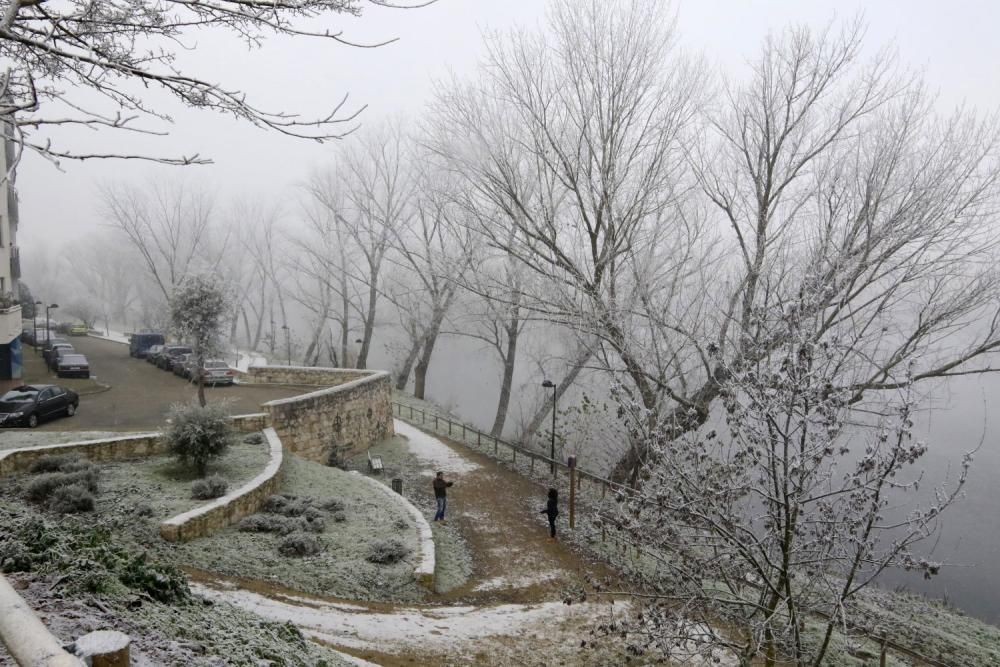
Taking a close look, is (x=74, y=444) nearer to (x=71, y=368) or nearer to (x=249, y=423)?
(x=249, y=423)

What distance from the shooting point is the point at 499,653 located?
7.77 m

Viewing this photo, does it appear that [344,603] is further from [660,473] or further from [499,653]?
[660,473]

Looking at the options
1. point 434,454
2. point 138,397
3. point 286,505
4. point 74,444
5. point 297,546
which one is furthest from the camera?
point 138,397

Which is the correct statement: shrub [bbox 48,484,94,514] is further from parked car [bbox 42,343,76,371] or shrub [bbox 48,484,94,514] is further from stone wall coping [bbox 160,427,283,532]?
parked car [bbox 42,343,76,371]

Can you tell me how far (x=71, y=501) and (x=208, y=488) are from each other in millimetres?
1989

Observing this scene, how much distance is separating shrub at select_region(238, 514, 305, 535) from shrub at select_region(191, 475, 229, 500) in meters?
0.69

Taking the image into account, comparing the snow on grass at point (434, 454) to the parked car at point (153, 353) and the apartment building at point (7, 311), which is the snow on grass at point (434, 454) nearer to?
the parked car at point (153, 353)

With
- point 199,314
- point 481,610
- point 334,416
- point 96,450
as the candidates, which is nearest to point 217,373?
point 199,314

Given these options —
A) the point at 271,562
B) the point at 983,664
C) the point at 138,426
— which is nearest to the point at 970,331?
the point at 983,664

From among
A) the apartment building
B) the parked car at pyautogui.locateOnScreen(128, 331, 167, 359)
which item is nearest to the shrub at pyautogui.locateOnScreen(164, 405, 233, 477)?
the apartment building

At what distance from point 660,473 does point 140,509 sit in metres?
8.02

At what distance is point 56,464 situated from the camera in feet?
35.1

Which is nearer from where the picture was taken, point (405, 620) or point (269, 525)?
point (405, 620)

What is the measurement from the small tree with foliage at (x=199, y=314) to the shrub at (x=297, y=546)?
993cm
